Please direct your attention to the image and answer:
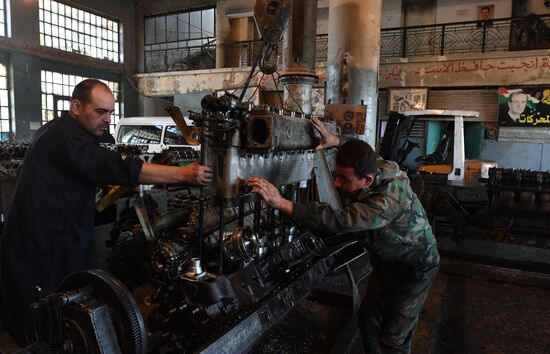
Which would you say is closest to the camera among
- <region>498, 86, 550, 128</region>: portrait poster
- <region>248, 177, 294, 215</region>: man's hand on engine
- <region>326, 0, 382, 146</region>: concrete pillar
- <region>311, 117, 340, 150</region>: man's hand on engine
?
<region>248, 177, 294, 215</region>: man's hand on engine

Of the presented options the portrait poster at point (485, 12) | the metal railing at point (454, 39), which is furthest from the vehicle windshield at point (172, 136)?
the portrait poster at point (485, 12)

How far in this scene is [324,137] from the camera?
263cm

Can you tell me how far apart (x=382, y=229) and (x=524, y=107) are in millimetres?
10041

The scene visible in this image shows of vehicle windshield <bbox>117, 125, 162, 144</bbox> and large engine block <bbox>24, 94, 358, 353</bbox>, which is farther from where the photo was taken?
vehicle windshield <bbox>117, 125, 162, 144</bbox>

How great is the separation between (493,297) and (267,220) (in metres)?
2.59

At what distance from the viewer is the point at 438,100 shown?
1127 cm

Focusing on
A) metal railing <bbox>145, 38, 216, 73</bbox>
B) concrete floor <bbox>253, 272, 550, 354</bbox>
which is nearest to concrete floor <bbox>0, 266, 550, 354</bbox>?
concrete floor <bbox>253, 272, 550, 354</bbox>

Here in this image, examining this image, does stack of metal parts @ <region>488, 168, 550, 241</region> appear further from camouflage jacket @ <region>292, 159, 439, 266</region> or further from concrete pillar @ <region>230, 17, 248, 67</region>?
concrete pillar @ <region>230, 17, 248, 67</region>

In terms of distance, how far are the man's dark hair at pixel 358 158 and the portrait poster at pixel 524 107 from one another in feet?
33.1

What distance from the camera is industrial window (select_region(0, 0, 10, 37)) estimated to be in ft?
38.3

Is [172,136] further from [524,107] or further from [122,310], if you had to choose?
[524,107]

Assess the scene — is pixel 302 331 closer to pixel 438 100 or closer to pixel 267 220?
pixel 267 220

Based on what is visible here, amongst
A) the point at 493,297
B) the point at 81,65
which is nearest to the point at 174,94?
the point at 81,65

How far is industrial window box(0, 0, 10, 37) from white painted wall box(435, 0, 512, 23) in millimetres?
12419
